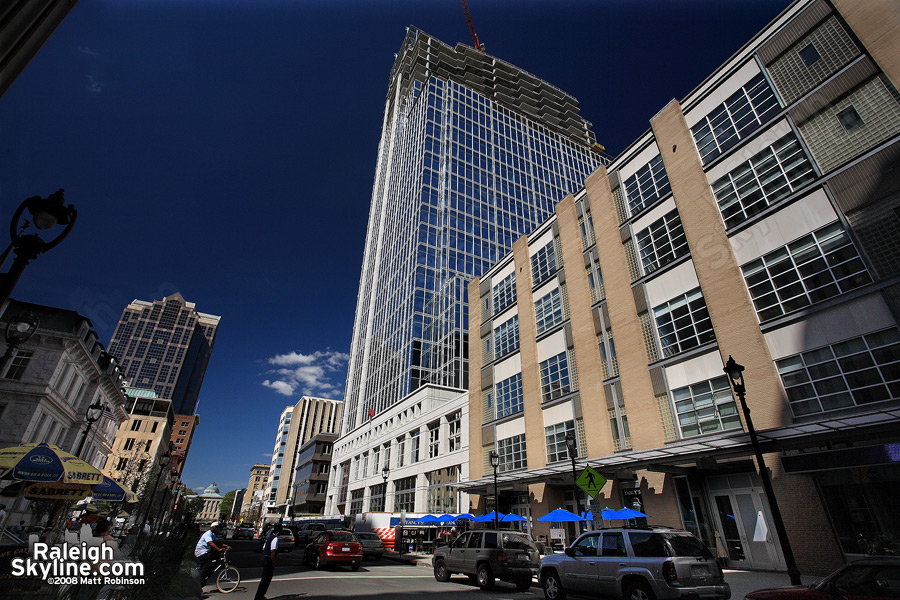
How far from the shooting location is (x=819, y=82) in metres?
18.0

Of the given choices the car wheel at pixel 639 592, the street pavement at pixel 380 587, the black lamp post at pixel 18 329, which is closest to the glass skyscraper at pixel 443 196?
the street pavement at pixel 380 587

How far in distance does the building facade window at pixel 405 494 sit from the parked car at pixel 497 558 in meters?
30.7

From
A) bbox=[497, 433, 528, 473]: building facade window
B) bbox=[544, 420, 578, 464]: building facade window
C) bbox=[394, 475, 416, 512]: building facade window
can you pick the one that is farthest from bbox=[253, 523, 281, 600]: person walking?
bbox=[394, 475, 416, 512]: building facade window

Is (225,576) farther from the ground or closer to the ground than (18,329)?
closer to the ground

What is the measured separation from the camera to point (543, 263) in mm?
33656

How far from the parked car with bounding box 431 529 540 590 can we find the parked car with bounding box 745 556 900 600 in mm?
8317

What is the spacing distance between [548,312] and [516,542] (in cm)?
1951

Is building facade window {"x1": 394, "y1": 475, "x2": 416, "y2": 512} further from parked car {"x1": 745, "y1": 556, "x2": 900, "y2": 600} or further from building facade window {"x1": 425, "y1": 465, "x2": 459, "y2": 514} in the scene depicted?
parked car {"x1": 745, "y1": 556, "x2": 900, "y2": 600}

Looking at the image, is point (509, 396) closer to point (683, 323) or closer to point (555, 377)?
point (555, 377)

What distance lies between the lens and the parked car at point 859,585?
566 centimetres

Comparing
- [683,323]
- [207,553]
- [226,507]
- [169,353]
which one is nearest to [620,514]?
[683,323]

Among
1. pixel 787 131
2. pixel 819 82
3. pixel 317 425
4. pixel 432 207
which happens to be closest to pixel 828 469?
pixel 787 131

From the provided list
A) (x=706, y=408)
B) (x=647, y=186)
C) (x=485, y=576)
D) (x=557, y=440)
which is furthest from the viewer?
(x=557, y=440)

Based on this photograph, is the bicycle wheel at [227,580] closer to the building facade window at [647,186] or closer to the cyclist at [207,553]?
the cyclist at [207,553]
